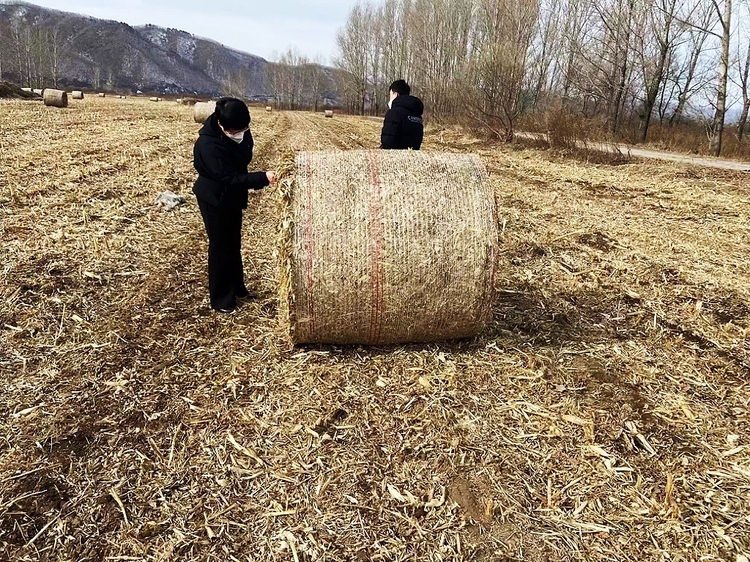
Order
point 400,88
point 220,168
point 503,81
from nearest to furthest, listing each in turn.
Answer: point 220,168 → point 400,88 → point 503,81

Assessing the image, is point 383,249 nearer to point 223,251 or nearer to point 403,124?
point 223,251

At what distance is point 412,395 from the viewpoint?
3.90 metres

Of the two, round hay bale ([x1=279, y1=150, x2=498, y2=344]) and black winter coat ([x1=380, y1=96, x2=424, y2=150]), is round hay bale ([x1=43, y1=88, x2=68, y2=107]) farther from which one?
round hay bale ([x1=279, y1=150, x2=498, y2=344])

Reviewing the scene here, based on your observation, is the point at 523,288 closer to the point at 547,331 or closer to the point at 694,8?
the point at 547,331

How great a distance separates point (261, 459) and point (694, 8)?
103ft

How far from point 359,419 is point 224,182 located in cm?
237

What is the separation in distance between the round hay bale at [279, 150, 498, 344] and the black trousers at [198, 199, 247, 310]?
969 millimetres

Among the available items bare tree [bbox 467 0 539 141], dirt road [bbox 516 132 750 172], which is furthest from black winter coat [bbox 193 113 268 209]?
bare tree [bbox 467 0 539 141]

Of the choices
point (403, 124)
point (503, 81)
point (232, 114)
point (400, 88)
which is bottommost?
point (232, 114)

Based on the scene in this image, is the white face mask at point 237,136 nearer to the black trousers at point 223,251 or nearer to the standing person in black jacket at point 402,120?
the black trousers at point 223,251

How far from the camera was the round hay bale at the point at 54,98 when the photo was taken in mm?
27203

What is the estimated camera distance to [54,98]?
27266 mm

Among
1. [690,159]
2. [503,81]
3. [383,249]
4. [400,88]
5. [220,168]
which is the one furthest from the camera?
[503,81]

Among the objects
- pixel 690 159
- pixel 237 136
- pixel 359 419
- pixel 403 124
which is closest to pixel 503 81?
pixel 690 159
